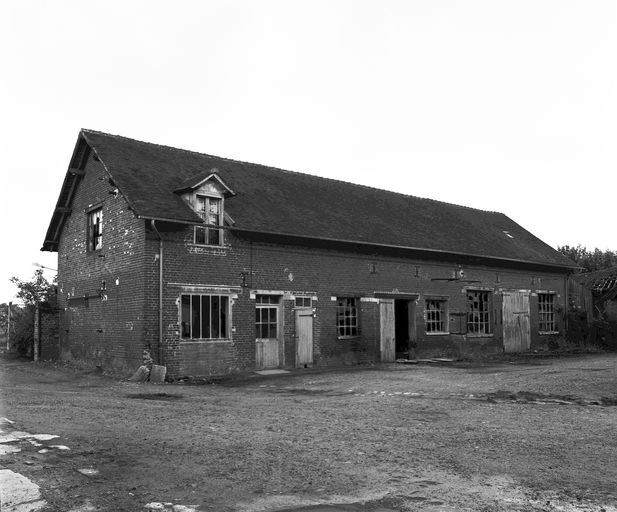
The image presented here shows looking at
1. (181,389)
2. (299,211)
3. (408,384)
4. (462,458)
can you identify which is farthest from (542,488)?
(299,211)

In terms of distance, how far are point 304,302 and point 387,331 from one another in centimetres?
386

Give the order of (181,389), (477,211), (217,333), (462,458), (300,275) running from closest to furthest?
(462,458) → (181,389) → (217,333) → (300,275) → (477,211)

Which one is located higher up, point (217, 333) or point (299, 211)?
point (299, 211)

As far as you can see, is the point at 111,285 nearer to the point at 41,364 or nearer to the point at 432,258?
the point at 41,364

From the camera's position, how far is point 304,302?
19109mm

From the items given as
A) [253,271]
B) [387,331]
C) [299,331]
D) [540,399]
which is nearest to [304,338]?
[299,331]

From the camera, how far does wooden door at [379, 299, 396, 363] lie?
2108 centimetres

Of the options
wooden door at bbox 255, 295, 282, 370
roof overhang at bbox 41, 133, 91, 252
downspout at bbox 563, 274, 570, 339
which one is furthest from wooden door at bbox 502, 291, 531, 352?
roof overhang at bbox 41, 133, 91, 252

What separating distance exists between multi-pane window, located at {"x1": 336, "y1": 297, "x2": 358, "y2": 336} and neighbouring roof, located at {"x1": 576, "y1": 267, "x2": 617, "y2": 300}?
16.2 m

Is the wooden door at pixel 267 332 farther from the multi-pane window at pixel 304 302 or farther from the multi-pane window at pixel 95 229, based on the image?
the multi-pane window at pixel 95 229

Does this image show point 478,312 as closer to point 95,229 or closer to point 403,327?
point 403,327

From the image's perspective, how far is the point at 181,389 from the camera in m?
14.0

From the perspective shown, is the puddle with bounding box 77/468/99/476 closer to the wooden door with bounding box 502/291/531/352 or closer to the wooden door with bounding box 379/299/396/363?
the wooden door with bounding box 379/299/396/363

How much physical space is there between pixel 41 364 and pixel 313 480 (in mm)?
17756
